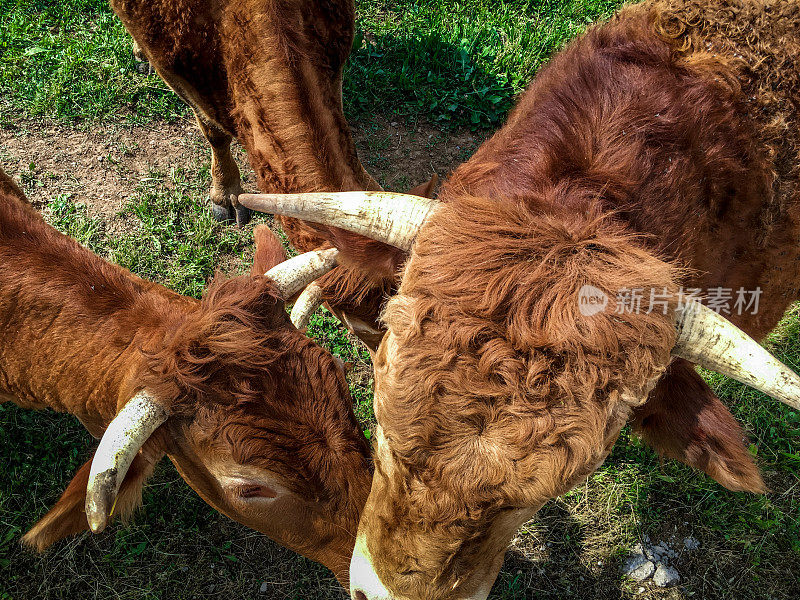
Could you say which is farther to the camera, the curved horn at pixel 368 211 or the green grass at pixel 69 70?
the green grass at pixel 69 70

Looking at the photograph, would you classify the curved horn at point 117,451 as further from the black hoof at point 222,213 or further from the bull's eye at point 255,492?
the black hoof at point 222,213

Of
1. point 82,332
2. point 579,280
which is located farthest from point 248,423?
point 579,280

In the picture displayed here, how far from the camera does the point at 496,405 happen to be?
2.01m

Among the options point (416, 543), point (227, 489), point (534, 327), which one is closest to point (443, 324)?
point (534, 327)

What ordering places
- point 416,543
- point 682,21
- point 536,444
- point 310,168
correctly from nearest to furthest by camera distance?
point 536,444
point 416,543
point 682,21
point 310,168

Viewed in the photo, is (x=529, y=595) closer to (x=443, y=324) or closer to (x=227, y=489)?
(x=227, y=489)

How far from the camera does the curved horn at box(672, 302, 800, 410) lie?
2.09 meters

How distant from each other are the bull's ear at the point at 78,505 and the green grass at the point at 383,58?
493 cm

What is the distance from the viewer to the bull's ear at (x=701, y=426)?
276cm

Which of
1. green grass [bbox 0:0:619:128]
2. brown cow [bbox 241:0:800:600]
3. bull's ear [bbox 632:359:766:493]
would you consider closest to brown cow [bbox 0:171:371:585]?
brown cow [bbox 241:0:800:600]

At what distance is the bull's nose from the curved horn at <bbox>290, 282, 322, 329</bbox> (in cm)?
127

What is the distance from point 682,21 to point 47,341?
3.97 m

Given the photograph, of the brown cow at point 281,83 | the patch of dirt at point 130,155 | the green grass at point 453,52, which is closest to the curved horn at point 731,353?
the brown cow at point 281,83

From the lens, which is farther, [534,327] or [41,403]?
[41,403]
